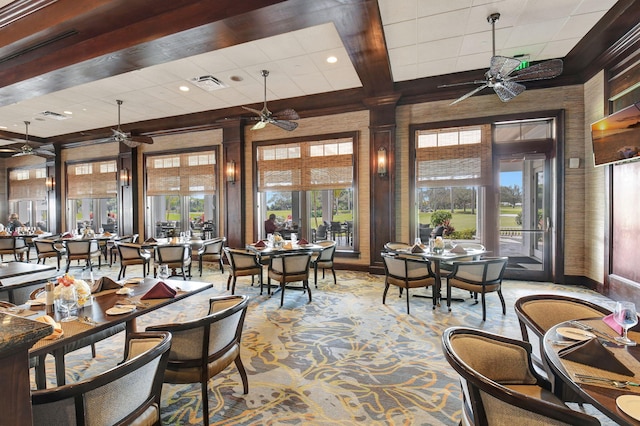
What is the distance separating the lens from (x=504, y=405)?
121 cm

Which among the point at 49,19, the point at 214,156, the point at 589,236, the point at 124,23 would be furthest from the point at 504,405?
the point at 214,156

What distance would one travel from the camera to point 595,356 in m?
1.46

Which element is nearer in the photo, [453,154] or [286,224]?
[453,154]

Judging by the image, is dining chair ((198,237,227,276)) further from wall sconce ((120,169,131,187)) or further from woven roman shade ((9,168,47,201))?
woven roman shade ((9,168,47,201))

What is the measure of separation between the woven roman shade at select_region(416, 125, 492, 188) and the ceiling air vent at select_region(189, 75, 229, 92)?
3926mm

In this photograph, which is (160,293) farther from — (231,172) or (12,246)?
(12,246)

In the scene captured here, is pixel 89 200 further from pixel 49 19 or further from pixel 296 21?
pixel 296 21

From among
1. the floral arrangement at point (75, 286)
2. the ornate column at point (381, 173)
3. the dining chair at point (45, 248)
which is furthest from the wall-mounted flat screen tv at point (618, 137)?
the dining chair at point (45, 248)

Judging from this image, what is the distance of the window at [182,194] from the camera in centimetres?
827

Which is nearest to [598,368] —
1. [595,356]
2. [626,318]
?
[595,356]

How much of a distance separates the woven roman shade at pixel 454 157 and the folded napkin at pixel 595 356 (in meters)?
4.82

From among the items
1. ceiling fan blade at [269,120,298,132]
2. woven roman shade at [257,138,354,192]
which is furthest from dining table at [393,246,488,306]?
ceiling fan blade at [269,120,298,132]

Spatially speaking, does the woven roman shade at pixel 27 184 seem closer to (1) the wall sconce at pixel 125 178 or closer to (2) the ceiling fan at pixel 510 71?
(1) the wall sconce at pixel 125 178

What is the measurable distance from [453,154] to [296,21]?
13.2 feet
